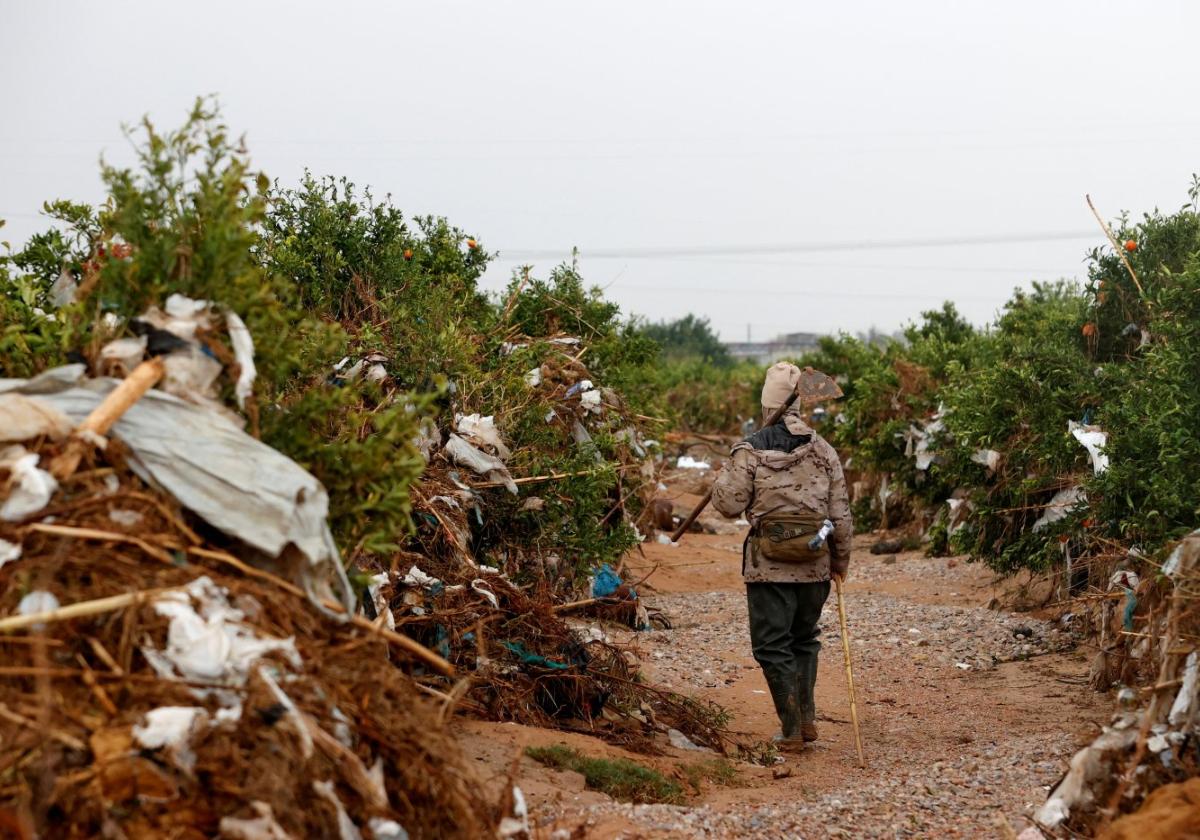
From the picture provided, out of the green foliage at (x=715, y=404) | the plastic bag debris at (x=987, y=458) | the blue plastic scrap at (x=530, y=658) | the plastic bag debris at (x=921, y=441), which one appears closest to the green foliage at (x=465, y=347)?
the blue plastic scrap at (x=530, y=658)

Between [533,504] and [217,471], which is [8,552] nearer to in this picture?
[217,471]

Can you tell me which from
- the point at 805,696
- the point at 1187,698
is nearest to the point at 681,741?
the point at 805,696

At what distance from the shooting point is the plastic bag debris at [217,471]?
359 cm

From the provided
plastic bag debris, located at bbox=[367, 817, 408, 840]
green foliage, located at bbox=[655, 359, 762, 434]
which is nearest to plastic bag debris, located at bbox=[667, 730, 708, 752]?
plastic bag debris, located at bbox=[367, 817, 408, 840]

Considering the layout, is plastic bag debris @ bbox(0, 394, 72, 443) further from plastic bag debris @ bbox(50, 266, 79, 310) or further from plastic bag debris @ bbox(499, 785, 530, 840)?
plastic bag debris @ bbox(499, 785, 530, 840)

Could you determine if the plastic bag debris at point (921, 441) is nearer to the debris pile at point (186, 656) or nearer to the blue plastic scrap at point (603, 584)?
the blue plastic scrap at point (603, 584)

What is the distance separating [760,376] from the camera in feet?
101

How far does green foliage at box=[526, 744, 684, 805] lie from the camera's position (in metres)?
5.45

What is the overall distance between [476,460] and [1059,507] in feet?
14.9

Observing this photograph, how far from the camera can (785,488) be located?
683cm

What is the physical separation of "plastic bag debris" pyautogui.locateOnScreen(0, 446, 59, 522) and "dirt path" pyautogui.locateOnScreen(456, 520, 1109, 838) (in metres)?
1.97

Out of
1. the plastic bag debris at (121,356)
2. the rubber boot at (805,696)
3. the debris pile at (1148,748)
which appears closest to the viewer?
the plastic bag debris at (121,356)

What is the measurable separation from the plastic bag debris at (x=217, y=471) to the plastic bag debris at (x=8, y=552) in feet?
1.33

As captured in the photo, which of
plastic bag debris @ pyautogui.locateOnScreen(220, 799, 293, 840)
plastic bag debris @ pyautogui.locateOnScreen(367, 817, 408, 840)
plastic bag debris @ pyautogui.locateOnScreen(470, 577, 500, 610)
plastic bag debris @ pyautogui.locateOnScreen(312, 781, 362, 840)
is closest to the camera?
plastic bag debris @ pyautogui.locateOnScreen(220, 799, 293, 840)
